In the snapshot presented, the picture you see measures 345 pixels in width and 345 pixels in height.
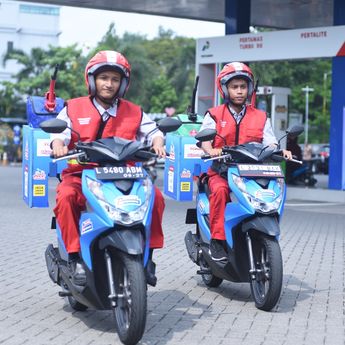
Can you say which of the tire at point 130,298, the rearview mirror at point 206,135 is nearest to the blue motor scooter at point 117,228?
the tire at point 130,298

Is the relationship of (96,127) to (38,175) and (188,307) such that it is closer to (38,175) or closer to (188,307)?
(188,307)

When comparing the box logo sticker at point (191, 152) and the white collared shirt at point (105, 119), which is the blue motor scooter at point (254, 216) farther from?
the box logo sticker at point (191, 152)

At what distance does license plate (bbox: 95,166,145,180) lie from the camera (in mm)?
5969

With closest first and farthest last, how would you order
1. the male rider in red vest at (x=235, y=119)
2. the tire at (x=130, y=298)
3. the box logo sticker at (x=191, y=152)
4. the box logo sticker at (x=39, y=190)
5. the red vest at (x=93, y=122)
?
the tire at (x=130, y=298), the red vest at (x=93, y=122), the male rider in red vest at (x=235, y=119), the box logo sticker at (x=39, y=190), the box logo sticker at (x=191, y=152)

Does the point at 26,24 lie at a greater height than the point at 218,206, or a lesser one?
greater

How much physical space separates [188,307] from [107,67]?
6.38 ft

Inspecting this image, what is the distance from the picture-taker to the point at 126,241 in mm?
5797

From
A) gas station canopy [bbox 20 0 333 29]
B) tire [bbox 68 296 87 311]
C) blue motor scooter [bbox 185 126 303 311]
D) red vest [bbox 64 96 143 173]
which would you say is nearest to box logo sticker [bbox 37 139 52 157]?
blue motor scooter [bbox 185 126 303 311]

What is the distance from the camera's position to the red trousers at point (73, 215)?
6309 millimetres

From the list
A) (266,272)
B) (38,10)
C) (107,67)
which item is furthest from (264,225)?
(38,10)

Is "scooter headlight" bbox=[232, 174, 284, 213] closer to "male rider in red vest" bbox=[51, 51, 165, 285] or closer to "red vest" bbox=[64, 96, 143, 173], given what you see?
"male rider in red vest" bbox=[51, 51, 165, 285]

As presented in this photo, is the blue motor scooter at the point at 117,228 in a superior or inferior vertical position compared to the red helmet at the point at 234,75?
inferior

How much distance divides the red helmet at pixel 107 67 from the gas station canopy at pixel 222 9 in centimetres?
1666

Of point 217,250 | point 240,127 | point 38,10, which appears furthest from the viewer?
point 38,10
